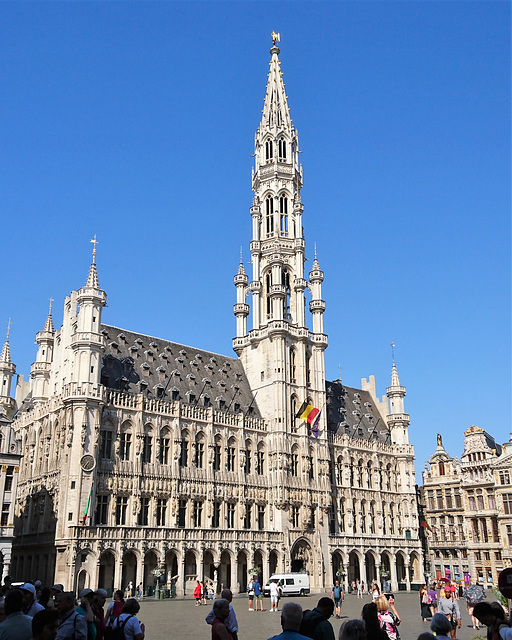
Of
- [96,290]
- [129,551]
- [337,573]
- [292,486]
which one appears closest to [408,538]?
[337,573]

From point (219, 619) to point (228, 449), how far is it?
52.9 metres

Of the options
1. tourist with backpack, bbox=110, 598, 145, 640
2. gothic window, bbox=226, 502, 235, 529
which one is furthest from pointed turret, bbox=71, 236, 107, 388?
tourist with backpack, bbox=110, 598, 145, 640

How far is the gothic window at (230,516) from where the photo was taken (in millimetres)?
61188

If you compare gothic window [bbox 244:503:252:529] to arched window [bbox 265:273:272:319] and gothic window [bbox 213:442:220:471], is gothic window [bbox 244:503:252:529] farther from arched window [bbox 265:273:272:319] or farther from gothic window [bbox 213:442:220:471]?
arched window [bbox 265:273:272:319]

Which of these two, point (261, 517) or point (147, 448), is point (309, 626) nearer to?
point (147, 448)

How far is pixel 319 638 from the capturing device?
10.2 meters

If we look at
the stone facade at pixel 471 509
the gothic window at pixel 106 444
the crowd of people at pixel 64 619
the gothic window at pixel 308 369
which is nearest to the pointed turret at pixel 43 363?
the gothic window at pixel 106 444

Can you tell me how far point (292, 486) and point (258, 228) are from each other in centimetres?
3104

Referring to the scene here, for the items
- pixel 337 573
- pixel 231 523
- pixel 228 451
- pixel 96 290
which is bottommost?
pixel 337 573

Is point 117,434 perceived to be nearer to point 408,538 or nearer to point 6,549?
point 6,549

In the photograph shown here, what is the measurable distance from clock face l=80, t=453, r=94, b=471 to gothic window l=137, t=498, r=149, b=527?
18.7 feet

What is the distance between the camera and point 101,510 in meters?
52.8

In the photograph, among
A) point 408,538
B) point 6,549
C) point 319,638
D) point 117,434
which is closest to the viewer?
point 319,638

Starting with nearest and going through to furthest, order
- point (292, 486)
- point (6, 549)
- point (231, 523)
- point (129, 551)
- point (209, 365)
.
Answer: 1. point (6, 549)
2. point (129, 551)
3. point (231, 523)
4. point (292, 486)
5. point (209, 365)
